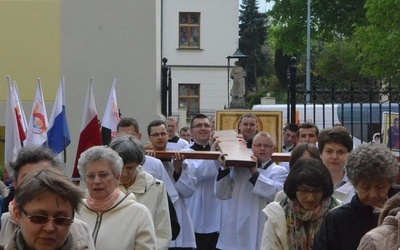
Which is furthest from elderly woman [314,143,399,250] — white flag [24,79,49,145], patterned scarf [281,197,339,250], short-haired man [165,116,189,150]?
short-haired man [165,116,189,150]

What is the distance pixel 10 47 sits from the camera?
18203mm

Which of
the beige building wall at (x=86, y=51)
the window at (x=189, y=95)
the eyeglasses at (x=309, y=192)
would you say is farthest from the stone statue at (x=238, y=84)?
the eyeglasses at (x=309, y=192)

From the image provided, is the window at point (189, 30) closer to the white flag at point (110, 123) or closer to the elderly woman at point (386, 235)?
the white flag at point (110, 123)

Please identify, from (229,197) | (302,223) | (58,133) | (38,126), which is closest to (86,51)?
(38,126)

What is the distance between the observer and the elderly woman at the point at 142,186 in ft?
24.5

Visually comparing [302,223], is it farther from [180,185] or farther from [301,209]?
[180,185]

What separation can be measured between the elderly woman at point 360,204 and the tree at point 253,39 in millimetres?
70520

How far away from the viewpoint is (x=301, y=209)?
20.1 feet

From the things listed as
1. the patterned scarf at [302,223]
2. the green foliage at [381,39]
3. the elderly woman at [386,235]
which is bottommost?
the patterned scarf at [302,223]

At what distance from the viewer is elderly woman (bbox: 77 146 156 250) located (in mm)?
6277

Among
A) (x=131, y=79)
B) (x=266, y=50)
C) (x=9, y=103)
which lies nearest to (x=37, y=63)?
(x=131, y=79)

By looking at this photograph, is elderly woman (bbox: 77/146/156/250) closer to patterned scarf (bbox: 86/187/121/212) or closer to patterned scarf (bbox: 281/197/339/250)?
patterned scarf (bbox: 86/187/121/212)

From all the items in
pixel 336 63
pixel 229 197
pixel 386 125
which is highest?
pixel 336 63

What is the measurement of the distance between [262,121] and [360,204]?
8590 millimetres
